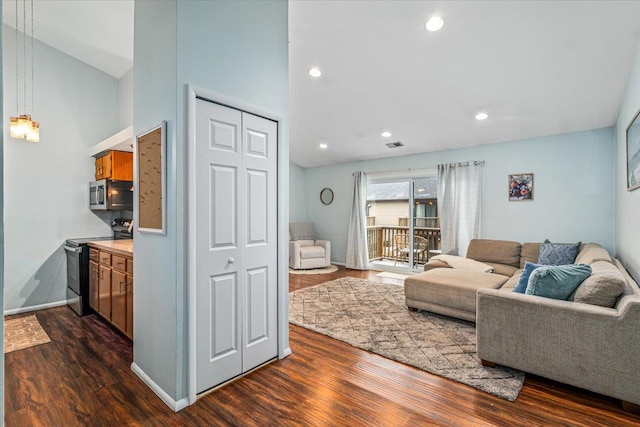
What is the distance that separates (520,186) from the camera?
15.4 ft

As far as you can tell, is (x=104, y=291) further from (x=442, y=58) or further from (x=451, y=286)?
(x=442, y=58)

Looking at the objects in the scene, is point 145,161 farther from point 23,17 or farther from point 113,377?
point 23,17

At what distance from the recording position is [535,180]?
4.57m

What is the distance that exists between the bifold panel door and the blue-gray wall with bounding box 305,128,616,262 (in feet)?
13.2

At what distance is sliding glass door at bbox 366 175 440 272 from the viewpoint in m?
5.89

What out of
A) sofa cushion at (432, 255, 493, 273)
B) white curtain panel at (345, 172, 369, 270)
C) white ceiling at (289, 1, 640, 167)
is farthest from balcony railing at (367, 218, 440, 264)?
white ceiling at (289, 1, 640, 167)

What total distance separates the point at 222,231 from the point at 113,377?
1433 millimetres

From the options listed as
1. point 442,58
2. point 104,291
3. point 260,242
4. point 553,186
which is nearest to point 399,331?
point 260,242

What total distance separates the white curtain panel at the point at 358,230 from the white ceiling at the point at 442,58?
1.72 meters

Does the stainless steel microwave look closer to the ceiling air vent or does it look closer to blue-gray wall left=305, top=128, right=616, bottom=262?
the ceiling air vent

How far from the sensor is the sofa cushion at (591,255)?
9.79ft

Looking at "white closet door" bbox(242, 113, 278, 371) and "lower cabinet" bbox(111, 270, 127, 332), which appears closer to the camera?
"white closet door" bbox(242, 113, 278, 371)

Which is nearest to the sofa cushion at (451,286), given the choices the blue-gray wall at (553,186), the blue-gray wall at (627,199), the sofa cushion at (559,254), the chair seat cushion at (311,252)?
the sofa cushion at (559,254)

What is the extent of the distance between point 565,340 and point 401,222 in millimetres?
4258
